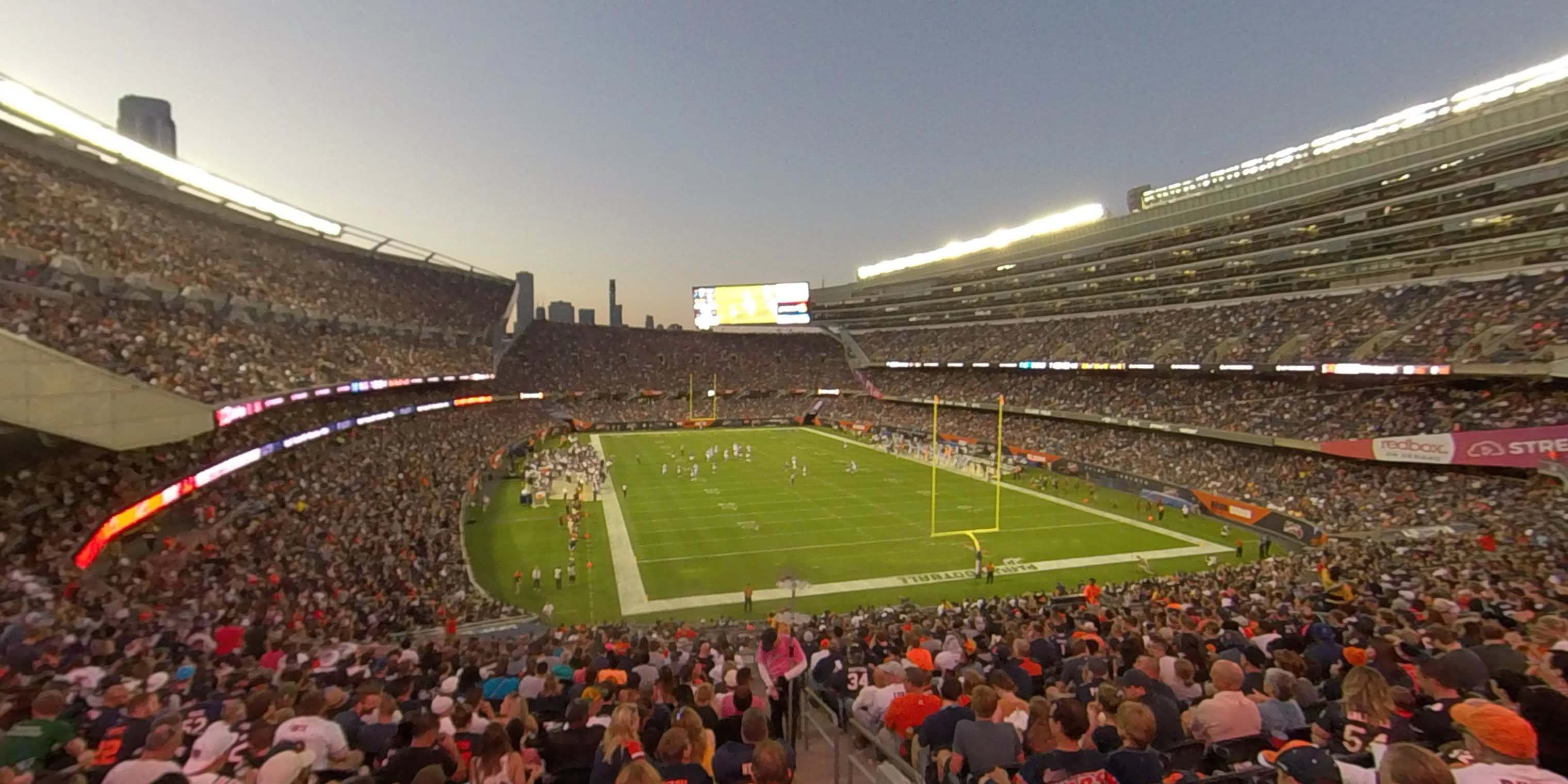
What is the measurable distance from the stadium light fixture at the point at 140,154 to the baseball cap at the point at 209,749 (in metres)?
25.3

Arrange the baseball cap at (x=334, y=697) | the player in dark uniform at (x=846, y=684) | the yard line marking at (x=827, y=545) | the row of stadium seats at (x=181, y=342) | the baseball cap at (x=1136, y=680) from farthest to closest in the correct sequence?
1. the yard line marking at (x=827, y=545)
2. the row of stadium seats at (x=181, y=342)
3. the player in dark uniform at (x=846, y=684)
4. the baseball cap at (x=334, y=697)
5. the baseball cap at (x=1136, y=680)

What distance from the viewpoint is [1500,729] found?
10.7 ft

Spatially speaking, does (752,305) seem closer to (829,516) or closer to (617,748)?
(829,516)

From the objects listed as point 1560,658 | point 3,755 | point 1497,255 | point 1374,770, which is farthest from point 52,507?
point 1497,255

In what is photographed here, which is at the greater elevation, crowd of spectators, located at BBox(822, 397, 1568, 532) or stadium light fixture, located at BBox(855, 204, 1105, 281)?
stadium light fixture, located at BBox(855, 204, 1105, 281)

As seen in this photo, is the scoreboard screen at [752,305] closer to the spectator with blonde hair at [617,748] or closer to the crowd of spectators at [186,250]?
the crowd of spectators at [186,250]

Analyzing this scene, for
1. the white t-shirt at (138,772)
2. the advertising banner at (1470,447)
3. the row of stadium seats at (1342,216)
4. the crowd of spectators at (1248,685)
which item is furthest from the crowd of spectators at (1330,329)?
the white t-shirt at (138,772)

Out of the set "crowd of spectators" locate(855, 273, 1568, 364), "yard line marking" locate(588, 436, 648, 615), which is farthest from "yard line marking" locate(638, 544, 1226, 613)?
"crowd of spectators" locate(855, 273, 1568, 364)

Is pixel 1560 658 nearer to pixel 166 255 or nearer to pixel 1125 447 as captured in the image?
pixel 166 255

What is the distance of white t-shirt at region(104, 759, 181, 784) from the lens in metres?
4.23

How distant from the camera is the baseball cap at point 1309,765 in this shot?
379 cm

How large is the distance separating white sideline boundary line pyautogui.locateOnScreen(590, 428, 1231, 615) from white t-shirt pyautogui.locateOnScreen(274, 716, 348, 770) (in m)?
15.8

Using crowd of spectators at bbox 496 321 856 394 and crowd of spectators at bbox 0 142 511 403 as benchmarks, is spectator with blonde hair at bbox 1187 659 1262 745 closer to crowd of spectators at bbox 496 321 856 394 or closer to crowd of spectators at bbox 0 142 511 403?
crowd of spectators at bbox 0 142 511 403

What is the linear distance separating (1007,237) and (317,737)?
75212 millimetres
